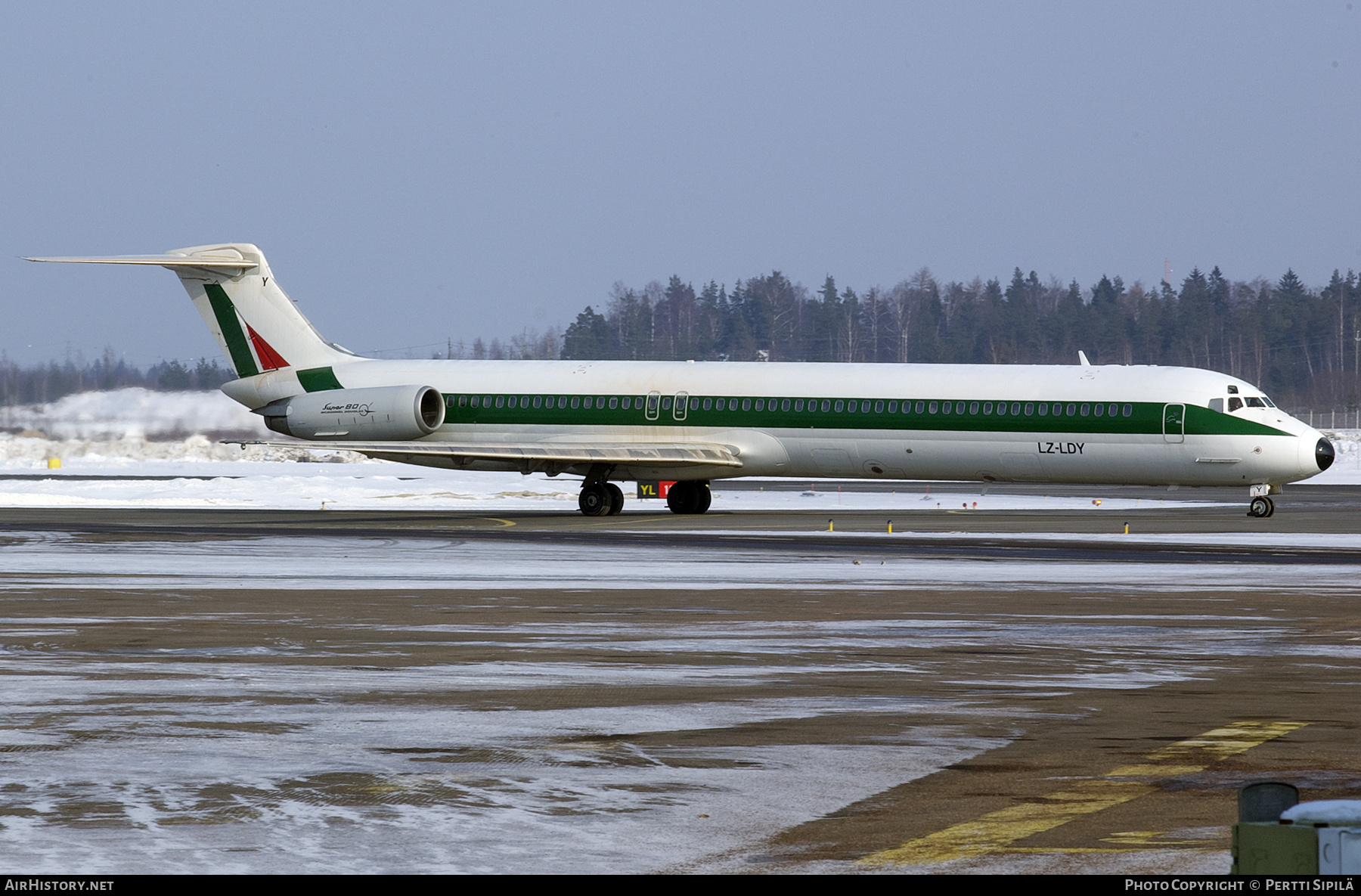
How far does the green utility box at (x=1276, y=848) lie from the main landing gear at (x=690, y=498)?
3298 centimetres

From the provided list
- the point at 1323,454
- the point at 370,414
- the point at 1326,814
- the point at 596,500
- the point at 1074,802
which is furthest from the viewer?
the point at 370,414

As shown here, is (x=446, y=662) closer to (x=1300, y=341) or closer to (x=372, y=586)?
(x=372, y=586)

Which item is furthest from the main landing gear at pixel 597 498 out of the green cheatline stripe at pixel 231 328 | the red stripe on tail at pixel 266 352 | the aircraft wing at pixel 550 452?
the green cheatline stripe at pixel 231 328

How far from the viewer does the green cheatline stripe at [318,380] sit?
127 ft

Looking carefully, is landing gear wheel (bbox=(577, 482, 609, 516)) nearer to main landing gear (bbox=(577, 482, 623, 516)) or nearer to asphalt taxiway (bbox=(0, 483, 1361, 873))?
main landing gear (bbox=(577, 482, 623, 516))

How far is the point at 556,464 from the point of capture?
36.2 m

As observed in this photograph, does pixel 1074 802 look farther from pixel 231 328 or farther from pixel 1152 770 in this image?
pixel 231 328

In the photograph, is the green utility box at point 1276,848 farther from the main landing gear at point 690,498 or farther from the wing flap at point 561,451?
the main landing gear at point 690,498

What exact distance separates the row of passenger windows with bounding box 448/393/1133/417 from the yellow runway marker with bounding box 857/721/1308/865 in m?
23.1

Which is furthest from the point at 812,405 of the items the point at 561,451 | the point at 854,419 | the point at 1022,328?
the point at 1022,328

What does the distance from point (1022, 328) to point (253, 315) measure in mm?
131128

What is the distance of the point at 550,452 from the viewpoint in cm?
3559

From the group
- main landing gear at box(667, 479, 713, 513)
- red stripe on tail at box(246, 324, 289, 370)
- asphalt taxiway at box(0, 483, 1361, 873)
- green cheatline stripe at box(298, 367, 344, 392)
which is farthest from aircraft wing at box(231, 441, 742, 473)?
asphalt taxiway at box(0, 483, 1361, 873)
